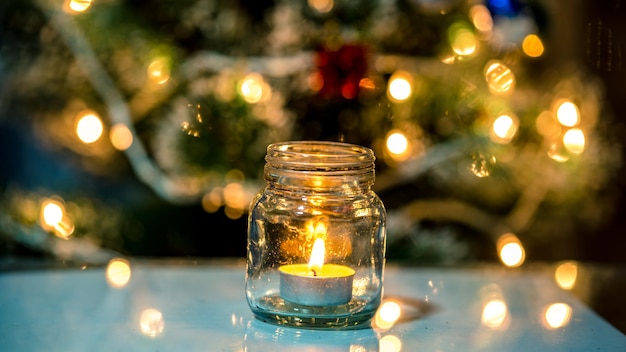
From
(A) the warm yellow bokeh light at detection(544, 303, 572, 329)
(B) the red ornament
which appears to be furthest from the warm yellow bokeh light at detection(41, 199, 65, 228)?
(A) the warm yellow bokeh light at detection(544, 303, 572, 329)

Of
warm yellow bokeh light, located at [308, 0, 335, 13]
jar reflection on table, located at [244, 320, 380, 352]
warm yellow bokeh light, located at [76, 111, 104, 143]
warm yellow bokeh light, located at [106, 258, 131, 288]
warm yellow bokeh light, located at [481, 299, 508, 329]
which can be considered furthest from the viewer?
warm yellow bokeh light, located at [76, 111, 104, 143]

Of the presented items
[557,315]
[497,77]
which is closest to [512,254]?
[497,77]

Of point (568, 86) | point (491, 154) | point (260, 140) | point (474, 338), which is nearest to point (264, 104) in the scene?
point (260, 140)

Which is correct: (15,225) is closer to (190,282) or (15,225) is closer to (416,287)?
(190,282)

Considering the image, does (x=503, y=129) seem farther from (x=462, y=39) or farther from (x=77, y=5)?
(x=77, y=5)

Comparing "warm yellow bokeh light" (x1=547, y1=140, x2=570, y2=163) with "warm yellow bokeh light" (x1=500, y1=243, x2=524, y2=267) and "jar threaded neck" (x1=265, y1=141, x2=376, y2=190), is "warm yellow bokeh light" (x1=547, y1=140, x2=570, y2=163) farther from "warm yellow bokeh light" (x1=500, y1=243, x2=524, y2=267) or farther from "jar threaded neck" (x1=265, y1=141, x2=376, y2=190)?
"jar threaded neck" (x1=265, y1=141, x2=376, y2=190)

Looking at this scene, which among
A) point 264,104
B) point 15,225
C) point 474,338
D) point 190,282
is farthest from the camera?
point 15,225
